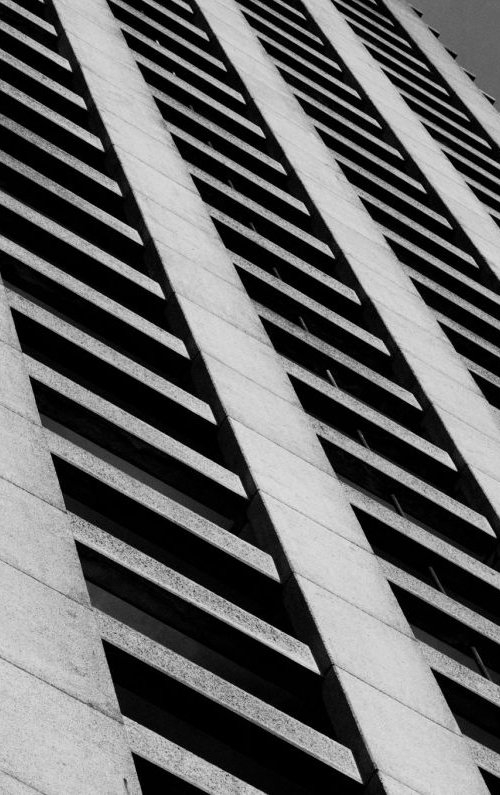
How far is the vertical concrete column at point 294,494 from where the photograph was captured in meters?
9.84

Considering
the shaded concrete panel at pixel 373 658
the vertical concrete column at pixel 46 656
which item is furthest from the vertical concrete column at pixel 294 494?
the vertical concrete column at pixel 46 656

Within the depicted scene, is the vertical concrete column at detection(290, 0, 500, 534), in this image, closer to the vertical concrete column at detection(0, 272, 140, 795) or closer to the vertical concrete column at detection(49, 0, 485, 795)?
the vertical concrete column at detection(49, 0, 485, 795)

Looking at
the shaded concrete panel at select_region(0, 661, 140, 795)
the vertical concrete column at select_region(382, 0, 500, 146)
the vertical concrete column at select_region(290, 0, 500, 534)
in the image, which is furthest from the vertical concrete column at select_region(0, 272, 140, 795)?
the vertical concrete column at select_region(382, 0, 500, 146)

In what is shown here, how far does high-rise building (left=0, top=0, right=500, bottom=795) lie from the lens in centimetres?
882

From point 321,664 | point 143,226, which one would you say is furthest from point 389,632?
point 143,226

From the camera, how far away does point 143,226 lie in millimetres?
14859

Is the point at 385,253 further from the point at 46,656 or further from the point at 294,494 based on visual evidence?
the point at 46,656

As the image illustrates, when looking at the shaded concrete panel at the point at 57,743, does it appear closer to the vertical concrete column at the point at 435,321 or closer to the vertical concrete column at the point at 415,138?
the vertical concrete column at the point at 435,321

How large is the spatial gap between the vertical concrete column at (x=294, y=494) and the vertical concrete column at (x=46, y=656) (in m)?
2.45

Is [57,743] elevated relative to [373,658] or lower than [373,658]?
lower

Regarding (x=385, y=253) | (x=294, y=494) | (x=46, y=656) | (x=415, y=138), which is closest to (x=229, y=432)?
(x=294, y=494)

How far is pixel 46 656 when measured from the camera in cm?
784

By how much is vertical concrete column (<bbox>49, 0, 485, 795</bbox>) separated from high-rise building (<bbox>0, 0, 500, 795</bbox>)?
0.11 ft

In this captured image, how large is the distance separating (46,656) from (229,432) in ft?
15.1
